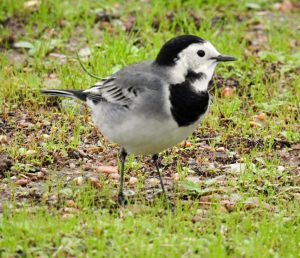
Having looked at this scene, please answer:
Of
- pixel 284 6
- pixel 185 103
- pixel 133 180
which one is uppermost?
pixel 284 6

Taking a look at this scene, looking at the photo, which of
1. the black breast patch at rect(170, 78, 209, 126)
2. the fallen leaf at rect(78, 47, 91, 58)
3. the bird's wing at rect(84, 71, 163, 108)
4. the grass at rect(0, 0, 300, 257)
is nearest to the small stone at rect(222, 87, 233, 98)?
the grass at rect(0, 0, 300, 257)

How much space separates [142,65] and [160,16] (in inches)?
164

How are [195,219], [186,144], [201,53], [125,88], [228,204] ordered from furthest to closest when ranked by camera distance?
[186,144] → [228,204] → [125,88] → [201,53] → [195,219]

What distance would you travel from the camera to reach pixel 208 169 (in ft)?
24.5

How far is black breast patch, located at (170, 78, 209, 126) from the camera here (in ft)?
20.3

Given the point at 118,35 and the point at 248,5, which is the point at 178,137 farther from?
the point at 248,5

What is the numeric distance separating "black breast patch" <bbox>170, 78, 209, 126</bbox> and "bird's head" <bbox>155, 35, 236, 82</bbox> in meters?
0.13

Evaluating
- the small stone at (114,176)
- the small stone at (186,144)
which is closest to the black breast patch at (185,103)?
the small stone at (114,176)

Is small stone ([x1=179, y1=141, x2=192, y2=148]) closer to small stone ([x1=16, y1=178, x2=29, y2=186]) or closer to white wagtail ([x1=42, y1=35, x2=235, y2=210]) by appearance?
white wagtail ([x1=42, y1=35, x2=235, y2=210])

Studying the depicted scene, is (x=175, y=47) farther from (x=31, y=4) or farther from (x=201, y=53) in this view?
(x=31, y=4)

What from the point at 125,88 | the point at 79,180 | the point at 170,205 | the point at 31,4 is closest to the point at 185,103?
the point at 125,88

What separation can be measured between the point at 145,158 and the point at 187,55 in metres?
1.60

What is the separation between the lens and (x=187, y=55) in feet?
20.9

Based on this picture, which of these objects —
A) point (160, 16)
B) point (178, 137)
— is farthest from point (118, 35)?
point (178, 137)
